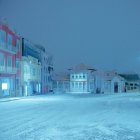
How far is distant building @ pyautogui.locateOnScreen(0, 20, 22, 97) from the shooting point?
41812mm

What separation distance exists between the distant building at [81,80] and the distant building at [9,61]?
26.5 metres

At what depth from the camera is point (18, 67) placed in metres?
48.3

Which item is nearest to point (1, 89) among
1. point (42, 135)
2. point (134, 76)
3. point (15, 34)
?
point (15, 34)

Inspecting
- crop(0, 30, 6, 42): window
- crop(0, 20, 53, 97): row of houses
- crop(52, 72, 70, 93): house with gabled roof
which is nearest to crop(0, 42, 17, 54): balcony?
crop(0, 20, 53, 97): row of houses

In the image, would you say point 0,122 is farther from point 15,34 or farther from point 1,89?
point 15,34

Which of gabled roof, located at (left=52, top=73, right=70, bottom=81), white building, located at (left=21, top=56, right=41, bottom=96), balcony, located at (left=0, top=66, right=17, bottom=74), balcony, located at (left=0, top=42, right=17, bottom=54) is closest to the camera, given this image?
balcony, located at (left=0, top=66, right=17, bottom=74)

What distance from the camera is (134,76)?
279 ft

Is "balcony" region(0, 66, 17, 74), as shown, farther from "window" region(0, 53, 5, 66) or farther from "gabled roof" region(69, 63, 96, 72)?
"gabled roof" region(69, 63, 96, 72)

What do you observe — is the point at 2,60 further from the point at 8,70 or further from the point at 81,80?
the point at 81,80

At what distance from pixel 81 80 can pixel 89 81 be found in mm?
2061

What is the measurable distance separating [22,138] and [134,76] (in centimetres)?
7703

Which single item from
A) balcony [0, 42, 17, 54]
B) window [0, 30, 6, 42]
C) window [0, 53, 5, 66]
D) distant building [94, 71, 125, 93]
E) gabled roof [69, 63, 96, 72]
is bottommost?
distant building [94, 71, 125, 93]

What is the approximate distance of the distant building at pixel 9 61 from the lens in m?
41.8

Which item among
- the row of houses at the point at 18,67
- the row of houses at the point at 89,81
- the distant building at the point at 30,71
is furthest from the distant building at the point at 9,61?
the row of houses at the point at 89,81
